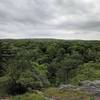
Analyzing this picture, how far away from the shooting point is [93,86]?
22.8 m

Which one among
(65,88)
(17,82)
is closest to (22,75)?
(17,82)

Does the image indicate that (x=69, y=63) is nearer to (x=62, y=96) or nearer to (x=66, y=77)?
(x=66, y=77)

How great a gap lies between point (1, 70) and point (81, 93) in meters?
21.5

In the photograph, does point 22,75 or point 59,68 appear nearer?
point 22,75

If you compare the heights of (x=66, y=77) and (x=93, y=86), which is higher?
(x=93, y=86)

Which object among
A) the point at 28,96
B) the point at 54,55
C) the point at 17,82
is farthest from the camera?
the point at 54,55

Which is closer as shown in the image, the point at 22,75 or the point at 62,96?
the point at 62,96

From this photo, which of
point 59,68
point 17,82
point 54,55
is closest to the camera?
point 17,82

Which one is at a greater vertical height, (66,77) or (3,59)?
(3,59)

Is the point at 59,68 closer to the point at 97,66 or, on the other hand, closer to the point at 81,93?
the point at 97,66

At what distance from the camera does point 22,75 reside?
1128 inches

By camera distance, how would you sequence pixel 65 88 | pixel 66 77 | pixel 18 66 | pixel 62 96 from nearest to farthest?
pixel 62 96
pixel 65 88
pixel 18 66
pixel 66 77

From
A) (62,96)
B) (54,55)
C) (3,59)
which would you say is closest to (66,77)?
(3,59)

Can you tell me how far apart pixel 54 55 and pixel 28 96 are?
6034 cm
